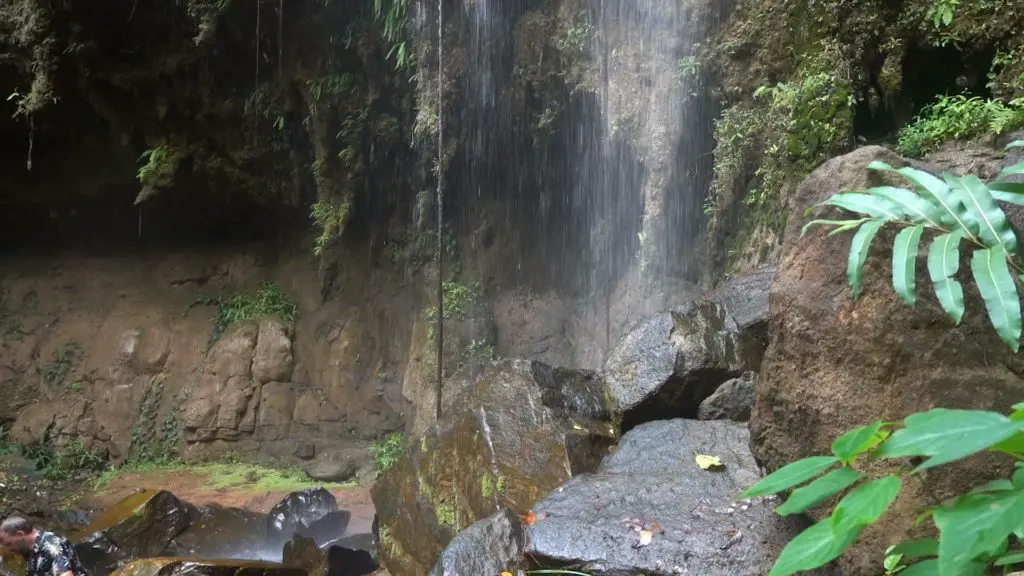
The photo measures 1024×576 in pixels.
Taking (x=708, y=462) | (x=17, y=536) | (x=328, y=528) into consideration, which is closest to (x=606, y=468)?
(x=708, y=462)

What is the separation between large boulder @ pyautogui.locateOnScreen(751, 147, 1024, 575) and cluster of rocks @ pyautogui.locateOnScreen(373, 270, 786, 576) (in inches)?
19.4

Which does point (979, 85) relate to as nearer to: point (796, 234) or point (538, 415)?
point (796, 234)

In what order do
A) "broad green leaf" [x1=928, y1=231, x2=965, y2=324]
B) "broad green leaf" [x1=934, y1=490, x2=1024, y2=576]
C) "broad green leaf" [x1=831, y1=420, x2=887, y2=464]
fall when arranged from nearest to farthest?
"broad green leaf" [x1=934, y1=490, x2=1024, y2=576] < "broad green leaf" [x1=831, y1=420, x2=887, y2=464] < "broad green leaf" [x1=928, y1=231, x2=965, y2=324]

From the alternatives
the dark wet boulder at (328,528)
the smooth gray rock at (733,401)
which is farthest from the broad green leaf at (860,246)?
the dark wet boulder at (328,528)

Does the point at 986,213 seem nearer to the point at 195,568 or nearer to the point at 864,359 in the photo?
the point at 864,359

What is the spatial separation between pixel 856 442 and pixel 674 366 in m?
4.04

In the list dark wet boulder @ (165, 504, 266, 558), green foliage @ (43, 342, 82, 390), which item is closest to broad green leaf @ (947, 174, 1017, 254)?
dark wet boulder @ (165, 504, 266, 558)

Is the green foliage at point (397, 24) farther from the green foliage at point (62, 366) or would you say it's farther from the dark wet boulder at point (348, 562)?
the green foliage at point (62, 366)

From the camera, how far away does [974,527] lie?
3.18ft

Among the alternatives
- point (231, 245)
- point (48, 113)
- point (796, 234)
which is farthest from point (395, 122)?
point (796, 234)

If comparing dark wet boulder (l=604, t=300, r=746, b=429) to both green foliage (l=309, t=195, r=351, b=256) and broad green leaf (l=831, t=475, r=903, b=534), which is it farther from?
green foliage (l=309, t=195, r=351, b=256)

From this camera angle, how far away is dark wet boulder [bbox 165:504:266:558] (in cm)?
801

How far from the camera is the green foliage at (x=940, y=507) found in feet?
3.15

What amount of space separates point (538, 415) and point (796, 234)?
2.57 metres
